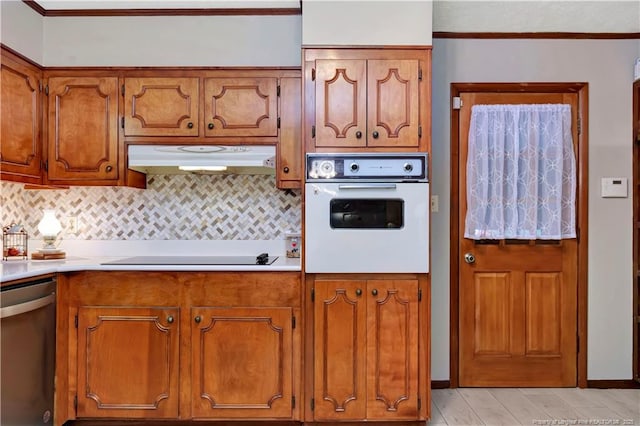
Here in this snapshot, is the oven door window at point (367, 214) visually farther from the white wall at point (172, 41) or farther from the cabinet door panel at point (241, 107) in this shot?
the white wall at point (172, 41)

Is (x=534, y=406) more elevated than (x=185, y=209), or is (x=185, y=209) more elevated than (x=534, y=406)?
(x=185, y=209)

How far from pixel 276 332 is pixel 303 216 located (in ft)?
2.09

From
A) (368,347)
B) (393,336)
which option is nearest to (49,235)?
(368,347)

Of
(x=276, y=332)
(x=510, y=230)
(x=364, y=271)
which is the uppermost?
(x=510, y=230)

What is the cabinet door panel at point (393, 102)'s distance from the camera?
2219 millimetres

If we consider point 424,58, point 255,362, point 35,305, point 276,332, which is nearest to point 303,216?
point 276,332

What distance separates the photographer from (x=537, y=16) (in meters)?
2.58

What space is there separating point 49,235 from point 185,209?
83 centimetres

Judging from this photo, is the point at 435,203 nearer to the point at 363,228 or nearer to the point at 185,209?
the point at 363,228

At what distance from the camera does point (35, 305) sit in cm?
200

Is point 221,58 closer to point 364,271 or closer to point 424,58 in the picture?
point 424,58

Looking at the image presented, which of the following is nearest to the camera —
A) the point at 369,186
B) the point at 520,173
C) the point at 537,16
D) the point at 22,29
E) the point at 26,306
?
the point at 26,306

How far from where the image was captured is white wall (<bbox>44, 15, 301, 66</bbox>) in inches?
97.7

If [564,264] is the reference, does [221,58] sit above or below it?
above
